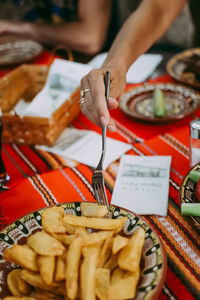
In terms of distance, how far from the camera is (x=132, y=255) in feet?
2.43

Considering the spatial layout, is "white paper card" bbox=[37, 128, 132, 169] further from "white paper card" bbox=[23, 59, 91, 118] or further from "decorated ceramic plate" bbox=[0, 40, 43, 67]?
"decorated ceramic plate" bbox=[0, 40, 43, 67]

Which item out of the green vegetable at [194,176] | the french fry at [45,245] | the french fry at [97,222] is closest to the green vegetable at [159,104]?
the green vegetable at [194,176]

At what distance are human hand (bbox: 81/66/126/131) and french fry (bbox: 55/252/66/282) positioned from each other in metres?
0.51

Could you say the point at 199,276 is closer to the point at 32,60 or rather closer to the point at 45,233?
the point at 45,233

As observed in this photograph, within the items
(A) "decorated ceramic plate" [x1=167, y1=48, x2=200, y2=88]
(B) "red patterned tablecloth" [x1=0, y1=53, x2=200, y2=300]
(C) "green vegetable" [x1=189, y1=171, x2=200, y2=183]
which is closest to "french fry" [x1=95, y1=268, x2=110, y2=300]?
(B) "red patterned tablecloth" [x1=0, y1=53, x2=200, y2=300]

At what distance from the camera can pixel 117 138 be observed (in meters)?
1.62

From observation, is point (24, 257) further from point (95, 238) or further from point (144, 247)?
point (144, 247)

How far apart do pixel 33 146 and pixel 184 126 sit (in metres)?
0.74

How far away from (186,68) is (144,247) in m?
1.50

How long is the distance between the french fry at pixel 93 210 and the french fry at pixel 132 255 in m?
0.15

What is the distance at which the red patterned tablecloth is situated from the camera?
3.05ft

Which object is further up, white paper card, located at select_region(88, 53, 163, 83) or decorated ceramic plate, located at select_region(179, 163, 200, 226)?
decorated ceramic plate, located at select_region(179, 163, 200, 226)

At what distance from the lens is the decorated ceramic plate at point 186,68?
6.47 feet

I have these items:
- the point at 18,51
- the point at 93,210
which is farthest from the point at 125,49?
the point at 18,51
